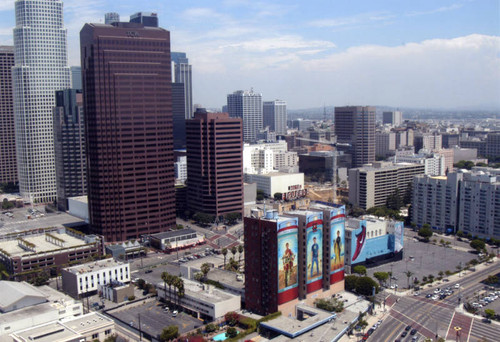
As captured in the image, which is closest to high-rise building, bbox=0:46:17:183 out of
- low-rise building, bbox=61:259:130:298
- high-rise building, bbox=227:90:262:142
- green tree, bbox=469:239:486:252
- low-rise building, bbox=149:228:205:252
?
low-rise building, bbox=149:228:205:252

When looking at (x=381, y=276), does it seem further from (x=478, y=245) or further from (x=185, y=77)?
(x=185, y=77)

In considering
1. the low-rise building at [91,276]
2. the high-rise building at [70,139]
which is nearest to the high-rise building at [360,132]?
the high-rise building at [70,139]

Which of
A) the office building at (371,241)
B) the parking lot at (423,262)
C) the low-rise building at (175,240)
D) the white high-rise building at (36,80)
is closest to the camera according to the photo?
the parking lot at (423,262)

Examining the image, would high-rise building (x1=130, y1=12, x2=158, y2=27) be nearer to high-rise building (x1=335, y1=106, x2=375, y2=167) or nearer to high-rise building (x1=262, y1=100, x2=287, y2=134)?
high-rise building (x1=335, y1=106, x2=375, y2=167)

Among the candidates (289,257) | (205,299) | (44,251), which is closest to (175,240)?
(44,251)

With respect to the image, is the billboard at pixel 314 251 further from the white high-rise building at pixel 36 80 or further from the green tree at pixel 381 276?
the white high-rise building at pixel 36 80

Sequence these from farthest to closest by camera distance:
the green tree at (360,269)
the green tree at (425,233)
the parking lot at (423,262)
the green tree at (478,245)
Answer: the green tree at (425,233) → the green tree at (478,245) → the parking lot at (423,262) → the green tree at (360,269)
